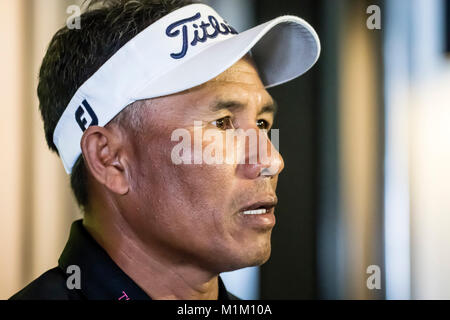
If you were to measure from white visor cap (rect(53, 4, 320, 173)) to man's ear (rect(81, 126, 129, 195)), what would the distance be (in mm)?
23

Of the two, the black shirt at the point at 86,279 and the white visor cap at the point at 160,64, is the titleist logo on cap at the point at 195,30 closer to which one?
the white visor cap at the point at 160,64

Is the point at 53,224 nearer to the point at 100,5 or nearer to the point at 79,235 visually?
the point at 79,235

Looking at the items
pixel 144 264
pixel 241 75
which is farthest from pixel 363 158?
pixel 144 264

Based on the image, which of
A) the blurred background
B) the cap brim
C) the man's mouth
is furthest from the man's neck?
the blurred background

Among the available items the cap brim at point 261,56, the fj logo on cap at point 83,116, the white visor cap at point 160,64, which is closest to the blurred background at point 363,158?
the cap brim at point 261,56

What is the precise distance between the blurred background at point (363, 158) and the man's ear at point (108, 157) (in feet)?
2.03

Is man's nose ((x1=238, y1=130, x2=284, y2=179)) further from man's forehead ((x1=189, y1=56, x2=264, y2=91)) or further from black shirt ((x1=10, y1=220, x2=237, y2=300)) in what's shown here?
black shirt ((x1=10, y1=220, x2=237, y2=300))

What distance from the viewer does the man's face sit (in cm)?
89

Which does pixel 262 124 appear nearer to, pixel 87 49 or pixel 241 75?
pixel 241 75

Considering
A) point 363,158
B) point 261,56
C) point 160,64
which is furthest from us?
point 363,158

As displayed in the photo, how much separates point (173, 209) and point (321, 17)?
2.72 ft

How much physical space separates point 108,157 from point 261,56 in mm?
366

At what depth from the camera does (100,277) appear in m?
0.89
